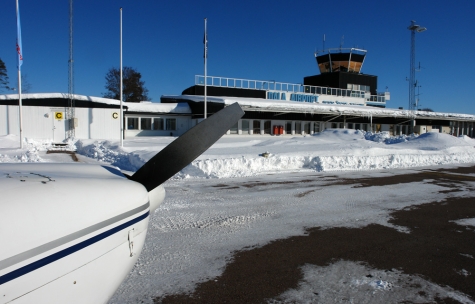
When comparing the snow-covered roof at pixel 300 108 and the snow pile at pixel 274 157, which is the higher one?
the snow-covered roof at pixel 300 108

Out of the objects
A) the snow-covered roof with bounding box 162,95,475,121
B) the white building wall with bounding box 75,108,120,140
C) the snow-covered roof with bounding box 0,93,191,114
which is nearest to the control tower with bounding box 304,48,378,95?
the snow-covered roof with bounding box 162,95,475,121

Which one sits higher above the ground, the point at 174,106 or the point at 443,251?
the point at 174,106

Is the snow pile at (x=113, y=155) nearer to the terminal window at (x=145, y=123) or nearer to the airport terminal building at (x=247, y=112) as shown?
the airport terminal building at (x=247, y=112)

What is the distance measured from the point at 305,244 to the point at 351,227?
1.44m

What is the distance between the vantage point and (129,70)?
58.4m

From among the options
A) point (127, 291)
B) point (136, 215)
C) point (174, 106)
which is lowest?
point (127, 291)

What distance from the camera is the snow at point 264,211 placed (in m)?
4.12

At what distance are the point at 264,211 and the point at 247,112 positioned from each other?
27537 millimetres

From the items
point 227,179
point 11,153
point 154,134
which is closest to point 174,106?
point 154,134

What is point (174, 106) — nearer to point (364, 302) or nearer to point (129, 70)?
point (129, 70)

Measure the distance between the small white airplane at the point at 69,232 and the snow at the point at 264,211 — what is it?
1439 mm

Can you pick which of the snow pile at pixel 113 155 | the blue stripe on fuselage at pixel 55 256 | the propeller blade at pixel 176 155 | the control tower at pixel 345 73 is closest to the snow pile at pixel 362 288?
the propeller blade at pixel 176 155

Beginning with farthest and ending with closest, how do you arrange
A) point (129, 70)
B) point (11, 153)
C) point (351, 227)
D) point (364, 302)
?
point (129, 70) → point (11, 153) → point (351, 227) → point (364, 302)

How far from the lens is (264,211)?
769 cm
